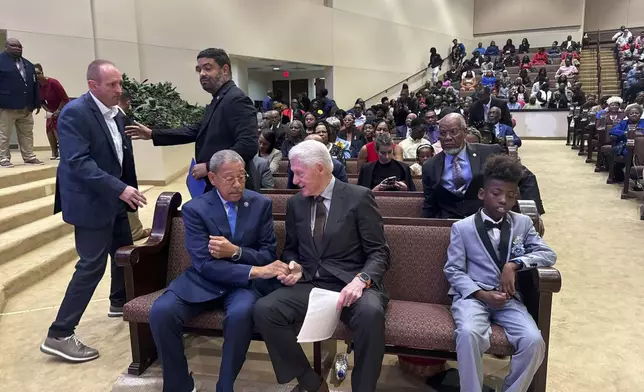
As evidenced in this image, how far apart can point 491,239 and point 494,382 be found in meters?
0.76

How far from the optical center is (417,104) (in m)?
12.3

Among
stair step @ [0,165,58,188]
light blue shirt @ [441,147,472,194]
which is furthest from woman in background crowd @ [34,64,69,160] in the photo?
light blue shirt @ [441,147,472,194]

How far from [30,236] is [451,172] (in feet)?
11.9

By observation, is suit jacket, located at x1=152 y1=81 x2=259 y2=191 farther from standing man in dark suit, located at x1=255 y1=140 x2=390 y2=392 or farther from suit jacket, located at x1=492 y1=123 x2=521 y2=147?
suit jacket, located at x1=492 y1=123 x2=521 y2=147

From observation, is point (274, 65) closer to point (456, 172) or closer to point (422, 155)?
point (422, 155)

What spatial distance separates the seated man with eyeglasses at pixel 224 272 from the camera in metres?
2.19

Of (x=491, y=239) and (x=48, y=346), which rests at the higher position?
(x=491, y=239)

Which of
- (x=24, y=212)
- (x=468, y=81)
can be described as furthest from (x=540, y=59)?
(x=24, y=212)

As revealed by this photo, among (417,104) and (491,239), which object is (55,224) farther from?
(417,104)

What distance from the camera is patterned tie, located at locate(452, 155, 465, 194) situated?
2969 millimetres

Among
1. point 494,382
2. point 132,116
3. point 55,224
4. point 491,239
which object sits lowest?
point 494,382

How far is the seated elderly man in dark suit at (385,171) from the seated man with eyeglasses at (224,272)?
1600 mm

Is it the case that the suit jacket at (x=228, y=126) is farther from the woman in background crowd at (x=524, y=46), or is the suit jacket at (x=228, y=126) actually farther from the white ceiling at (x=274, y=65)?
the woman in background crowd at (x=524, y=46)

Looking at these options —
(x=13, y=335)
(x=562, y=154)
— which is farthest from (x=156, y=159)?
(x=562, y=154)
